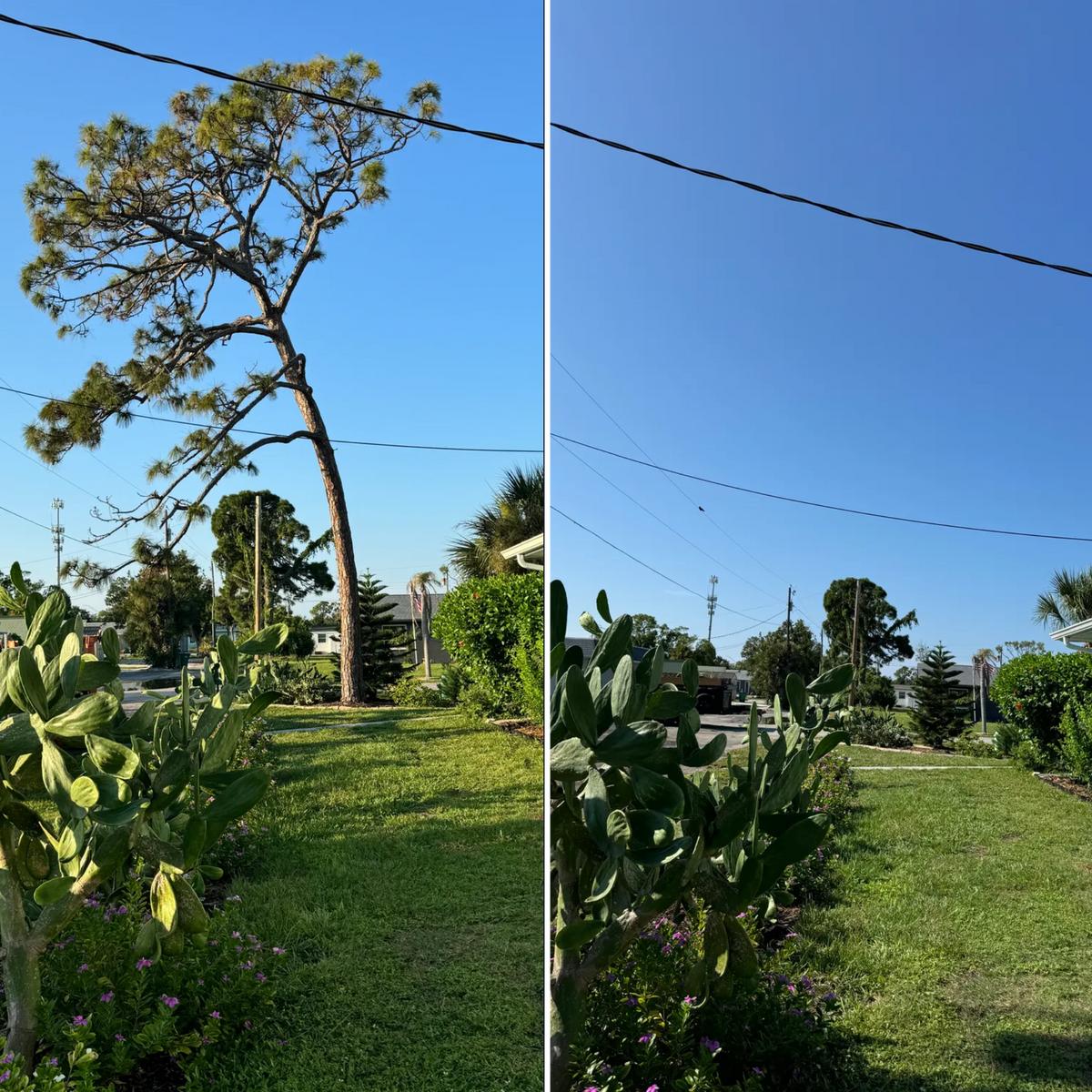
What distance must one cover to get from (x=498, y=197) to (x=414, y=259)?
0.25 m

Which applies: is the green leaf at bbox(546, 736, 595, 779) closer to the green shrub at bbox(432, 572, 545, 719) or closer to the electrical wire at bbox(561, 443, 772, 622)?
the green shrub at bbox(432, 572, 545, 719)

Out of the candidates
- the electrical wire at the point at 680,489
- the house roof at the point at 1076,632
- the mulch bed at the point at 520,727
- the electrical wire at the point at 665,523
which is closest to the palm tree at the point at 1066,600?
the house roof at the point at 1076,632

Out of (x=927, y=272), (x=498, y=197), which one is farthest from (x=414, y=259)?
(x=927, y=272)

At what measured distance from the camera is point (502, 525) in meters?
1.45

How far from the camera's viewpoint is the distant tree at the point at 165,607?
1326 mm

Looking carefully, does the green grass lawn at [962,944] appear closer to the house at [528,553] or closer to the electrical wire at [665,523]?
the electrical wire at [665,523]

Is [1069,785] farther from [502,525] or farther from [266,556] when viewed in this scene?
[266,556]

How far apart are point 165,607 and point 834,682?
1.08 meters

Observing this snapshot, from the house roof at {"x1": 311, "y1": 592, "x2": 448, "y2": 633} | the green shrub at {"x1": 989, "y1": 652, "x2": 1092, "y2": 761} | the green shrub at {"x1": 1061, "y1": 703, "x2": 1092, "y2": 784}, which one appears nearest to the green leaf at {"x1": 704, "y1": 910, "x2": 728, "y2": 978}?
the house roof at {"x1": 311, "y1": 592, "x2": 448, "y2": 633}

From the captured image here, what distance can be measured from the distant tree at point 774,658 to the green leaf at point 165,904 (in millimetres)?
2552

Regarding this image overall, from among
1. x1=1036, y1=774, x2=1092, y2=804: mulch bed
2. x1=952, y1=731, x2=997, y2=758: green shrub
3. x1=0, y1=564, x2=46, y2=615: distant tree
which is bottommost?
x1=952, y1=731, x2=997, y2=758: green shrub

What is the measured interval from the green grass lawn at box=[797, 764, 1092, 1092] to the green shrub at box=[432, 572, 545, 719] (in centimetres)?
106

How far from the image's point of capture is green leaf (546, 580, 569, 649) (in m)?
1.08

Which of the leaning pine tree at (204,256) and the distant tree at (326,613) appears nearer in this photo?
the leaning pine tree at (204,256)
